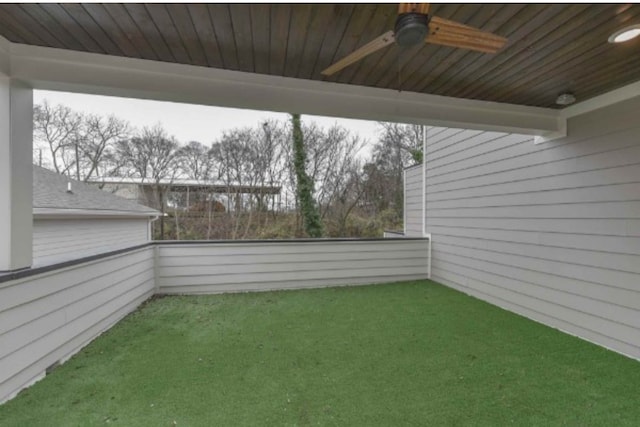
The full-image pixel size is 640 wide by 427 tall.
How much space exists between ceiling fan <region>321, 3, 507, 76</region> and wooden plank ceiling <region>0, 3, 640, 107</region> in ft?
0.92

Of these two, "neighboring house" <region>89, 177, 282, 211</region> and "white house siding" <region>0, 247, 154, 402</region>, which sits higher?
"neighboring house" <region>89, 177, 282, 211</region>

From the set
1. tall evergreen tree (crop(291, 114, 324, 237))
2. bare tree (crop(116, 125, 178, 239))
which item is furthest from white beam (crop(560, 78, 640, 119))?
bare tree (crop(116, 125, 178, 239))

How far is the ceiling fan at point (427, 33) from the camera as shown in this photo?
1499 mm

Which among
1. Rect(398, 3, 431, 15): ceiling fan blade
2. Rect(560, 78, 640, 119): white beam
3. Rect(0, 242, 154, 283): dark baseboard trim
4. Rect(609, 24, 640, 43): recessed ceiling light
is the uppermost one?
Rect(609, 24, 640, 43): recessed ceiling light

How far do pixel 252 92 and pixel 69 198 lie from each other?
5.66 metres

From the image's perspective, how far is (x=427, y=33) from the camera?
156 centimetres

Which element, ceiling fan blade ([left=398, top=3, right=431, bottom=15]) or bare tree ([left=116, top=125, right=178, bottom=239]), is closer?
ceiling fan blade ([left=398, top=3, right=431, bottom=15])

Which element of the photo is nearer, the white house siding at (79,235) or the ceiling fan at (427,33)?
the ceiling fan at (427,33)

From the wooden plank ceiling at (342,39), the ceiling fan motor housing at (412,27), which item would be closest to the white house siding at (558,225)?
the wooden plank ceiling at (342,39)

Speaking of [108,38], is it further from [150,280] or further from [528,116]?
[528,116]

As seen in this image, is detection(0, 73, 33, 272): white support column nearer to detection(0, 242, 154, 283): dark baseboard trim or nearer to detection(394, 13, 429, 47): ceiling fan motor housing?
A: detection(0, 242, 154, 283): dark baseboard trim

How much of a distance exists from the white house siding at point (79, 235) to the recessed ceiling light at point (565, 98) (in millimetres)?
4909

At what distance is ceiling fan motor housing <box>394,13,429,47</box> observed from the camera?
1.50 meters

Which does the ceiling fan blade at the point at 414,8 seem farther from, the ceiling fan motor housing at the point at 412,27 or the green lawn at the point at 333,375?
the green lawn at the point at 333,375
